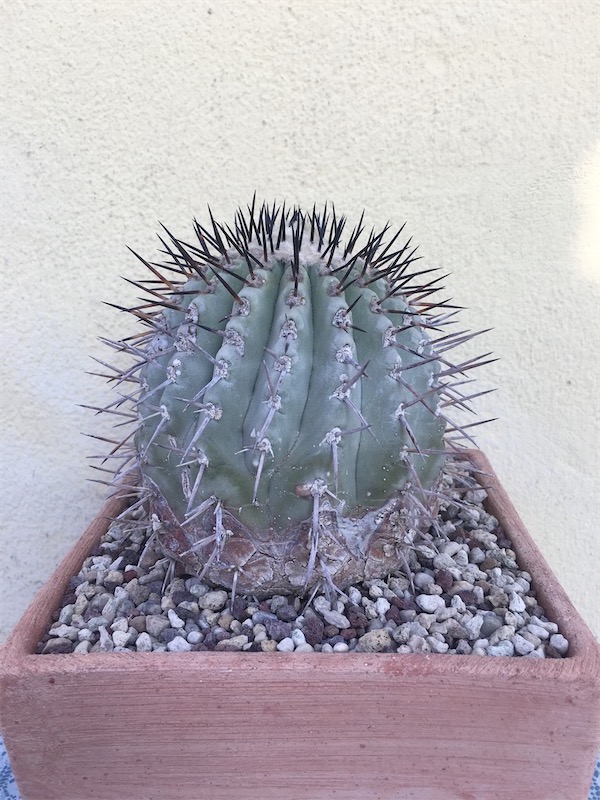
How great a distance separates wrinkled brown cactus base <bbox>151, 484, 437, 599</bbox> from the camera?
0.64m

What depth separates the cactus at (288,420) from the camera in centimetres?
60

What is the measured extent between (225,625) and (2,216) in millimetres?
806

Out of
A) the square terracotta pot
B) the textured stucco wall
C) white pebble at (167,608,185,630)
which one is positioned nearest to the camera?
the square terracotta pot

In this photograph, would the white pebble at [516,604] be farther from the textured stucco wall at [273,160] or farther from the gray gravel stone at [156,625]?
the textured stucco wall at [273,160]

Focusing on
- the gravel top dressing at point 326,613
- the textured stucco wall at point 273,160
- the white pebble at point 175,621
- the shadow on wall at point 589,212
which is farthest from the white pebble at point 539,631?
the shadow on wall at point 589,212

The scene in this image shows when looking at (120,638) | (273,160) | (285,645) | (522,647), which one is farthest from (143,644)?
(273,160)

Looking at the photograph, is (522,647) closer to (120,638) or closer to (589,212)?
(120,638)

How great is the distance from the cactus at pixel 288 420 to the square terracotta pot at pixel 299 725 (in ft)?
0.38

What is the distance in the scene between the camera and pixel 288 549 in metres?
0.65

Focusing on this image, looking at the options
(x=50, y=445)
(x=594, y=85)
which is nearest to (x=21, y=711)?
(x=50, y=445)

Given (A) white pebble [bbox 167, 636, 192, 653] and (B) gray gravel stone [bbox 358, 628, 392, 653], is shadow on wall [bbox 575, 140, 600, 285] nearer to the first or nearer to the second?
(B) gray gravel stone [bbox 358, 628, 392, 653]

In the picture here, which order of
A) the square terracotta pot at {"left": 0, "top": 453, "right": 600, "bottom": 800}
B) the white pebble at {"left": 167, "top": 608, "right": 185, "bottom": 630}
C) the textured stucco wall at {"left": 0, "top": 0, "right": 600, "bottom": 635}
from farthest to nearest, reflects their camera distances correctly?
the textured stucco wall at {"left": 0, "top": 0, "right": 600, "bottom": 635}, the white pebble at {"left": 167, "top": 608, "right": 185, "bottom": 630}, the square terracotta pot at {"left": 0, "top": 453, "right": 600, "bottom": 800}

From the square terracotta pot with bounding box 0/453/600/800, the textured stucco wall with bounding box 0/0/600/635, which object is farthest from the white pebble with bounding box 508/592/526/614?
the textured stucco wall with bounding box 0/0/600/635

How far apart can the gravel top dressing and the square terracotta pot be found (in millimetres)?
52
